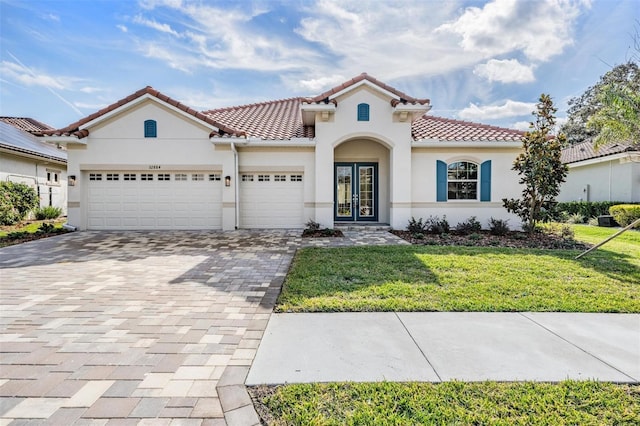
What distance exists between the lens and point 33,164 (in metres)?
18.0

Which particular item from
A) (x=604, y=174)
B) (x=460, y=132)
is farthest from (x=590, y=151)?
(x=460, y=132)

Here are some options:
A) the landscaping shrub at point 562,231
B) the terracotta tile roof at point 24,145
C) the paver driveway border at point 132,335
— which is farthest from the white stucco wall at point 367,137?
the terracotta tile roof at point 24,145

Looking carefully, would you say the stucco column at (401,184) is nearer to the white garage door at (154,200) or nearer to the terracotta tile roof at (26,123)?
the white garage door at (154,200)

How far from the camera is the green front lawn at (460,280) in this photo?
191 inches

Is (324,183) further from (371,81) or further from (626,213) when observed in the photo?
(626,213)

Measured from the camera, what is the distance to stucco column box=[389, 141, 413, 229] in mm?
13445

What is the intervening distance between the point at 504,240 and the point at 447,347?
910 cm

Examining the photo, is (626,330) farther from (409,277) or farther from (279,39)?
(279,39)

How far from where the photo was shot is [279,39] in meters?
13.6

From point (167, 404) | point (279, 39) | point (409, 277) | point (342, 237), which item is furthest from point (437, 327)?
point (279, 39)

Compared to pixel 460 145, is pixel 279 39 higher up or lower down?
higher up

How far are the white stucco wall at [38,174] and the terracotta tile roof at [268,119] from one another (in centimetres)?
1024

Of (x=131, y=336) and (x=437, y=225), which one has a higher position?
(x=437, y=225)

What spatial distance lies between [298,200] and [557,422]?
40.2ft
